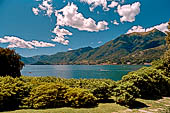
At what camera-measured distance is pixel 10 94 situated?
375 inches

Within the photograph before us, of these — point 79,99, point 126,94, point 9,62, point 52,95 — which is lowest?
point 79,99

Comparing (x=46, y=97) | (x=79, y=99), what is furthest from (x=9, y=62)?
(x=79, y=99)

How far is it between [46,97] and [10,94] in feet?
8.19

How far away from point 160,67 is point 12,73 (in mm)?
21353

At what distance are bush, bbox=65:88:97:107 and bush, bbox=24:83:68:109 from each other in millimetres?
498

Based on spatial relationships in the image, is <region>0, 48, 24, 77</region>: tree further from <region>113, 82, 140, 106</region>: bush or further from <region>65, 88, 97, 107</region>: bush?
<region>113, 82, 140, 106</region>: bush

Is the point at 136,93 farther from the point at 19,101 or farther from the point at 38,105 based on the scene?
the point at 19,101

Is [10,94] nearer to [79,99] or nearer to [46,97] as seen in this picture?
[46,97]

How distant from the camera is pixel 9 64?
63.5ft

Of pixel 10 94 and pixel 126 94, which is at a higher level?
pixel 10 94

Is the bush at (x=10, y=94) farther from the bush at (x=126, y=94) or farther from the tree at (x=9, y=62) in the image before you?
the tree at (x=9, y=62)

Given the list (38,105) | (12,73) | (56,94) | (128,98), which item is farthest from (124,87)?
(12,73)

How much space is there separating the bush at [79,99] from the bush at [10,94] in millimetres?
3543

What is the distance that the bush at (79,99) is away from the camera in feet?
33.6
